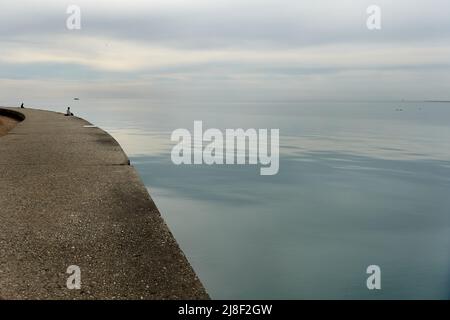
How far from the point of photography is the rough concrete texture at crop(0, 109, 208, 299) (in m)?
4.80

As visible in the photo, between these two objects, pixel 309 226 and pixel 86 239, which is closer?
pixel 86 239

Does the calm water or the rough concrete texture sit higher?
the rough concrete texture

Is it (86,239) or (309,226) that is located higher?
(86,239)

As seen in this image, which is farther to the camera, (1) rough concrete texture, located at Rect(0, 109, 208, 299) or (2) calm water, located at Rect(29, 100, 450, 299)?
(2) calm water, located at Rect(29, 100, 450, 299)

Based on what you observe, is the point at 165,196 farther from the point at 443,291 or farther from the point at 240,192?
the point at 443,291

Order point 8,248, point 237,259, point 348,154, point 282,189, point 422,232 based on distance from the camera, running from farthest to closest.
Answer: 1. point 348,154
2. point 282,189
3. point 422,232
4. point 237,259
5. point 8,248

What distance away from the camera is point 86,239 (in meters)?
6.17

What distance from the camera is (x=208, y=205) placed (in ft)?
47.3

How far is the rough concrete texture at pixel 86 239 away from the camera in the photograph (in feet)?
15.7

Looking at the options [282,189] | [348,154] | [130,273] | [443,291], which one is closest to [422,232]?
[443,291]

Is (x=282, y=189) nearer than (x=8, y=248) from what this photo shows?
No

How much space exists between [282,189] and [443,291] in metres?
9.48
